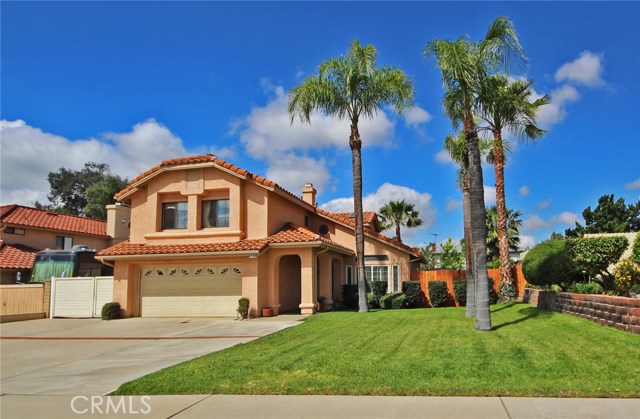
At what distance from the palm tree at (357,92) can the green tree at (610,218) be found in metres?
40.6

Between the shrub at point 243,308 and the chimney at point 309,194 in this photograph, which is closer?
the shrub at point 243,308

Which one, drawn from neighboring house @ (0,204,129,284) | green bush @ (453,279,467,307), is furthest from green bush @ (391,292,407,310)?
neighboring house @ (0,204,129,284)

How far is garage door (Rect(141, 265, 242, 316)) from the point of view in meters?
19.9

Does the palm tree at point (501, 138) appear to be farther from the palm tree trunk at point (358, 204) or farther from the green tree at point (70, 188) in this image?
the green tree at point (70, 188)

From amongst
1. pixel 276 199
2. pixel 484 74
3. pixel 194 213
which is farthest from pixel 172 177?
pixel 484 74

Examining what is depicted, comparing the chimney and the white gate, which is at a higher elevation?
the chimney

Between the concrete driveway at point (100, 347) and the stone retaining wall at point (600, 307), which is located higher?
the stone retaining wall at point (600, 307)

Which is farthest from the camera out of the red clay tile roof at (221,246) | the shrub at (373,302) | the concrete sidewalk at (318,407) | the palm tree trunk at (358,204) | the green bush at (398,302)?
the shrub at (373,302)

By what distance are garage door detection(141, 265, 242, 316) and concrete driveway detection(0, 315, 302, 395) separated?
688 millimetres

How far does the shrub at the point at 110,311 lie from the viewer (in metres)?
20.1

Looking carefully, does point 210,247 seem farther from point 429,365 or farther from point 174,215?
point 429,365

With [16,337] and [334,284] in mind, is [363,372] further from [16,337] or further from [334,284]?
[334,284]

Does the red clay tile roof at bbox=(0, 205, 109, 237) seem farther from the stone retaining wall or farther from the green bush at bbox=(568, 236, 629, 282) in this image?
the green bush at bbox=(568, 236, 629, 282)

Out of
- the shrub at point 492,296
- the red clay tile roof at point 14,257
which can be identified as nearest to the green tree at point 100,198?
the red clay tile roof at point 14,257
